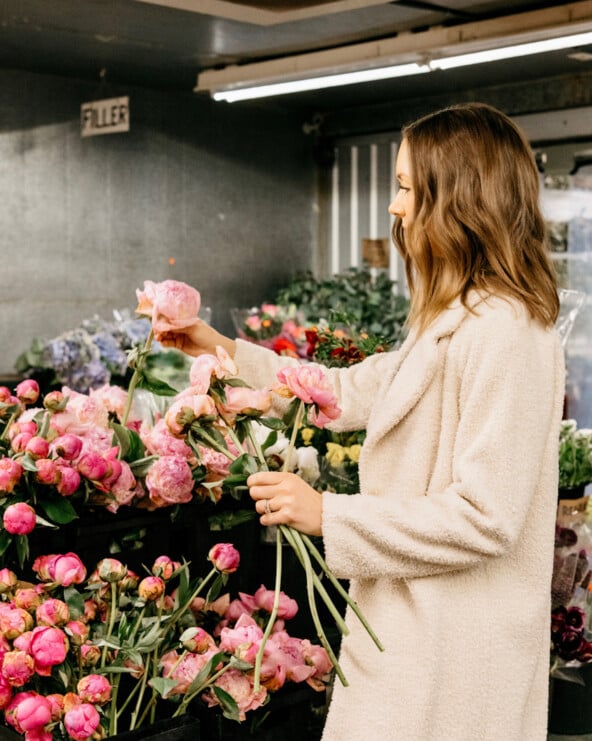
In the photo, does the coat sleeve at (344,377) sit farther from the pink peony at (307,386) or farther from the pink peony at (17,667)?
the pink peony at (17,667)

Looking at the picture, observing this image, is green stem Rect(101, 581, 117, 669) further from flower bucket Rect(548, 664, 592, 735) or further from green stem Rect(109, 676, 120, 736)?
flower bucket Rect(548, 664, 592, 735)

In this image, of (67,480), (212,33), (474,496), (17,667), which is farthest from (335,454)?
(212,33)

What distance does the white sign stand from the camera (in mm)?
5480

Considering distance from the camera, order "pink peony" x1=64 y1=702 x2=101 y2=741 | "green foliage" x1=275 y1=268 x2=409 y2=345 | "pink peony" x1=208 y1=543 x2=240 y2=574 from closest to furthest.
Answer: "pink peony" x1=64 y1=702 x2=101 y2=741
"pink peony" x1=208 y1=543 x2=240 y2=574
"green foliage" x1=275 y1=268 x2=409 y2=345

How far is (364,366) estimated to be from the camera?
186 centimetres

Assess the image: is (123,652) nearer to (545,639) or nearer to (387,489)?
(387,489)

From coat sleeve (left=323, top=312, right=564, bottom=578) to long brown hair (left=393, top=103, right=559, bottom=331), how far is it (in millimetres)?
95

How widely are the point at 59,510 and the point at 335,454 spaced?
90 centimetres

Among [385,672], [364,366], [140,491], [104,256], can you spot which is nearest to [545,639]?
[385,672]

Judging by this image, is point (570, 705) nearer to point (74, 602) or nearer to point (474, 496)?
point (474, 496)

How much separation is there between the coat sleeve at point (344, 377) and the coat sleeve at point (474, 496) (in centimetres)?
37

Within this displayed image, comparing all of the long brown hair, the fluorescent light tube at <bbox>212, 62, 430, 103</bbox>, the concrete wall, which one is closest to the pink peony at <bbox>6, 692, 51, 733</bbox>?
the long brown hair

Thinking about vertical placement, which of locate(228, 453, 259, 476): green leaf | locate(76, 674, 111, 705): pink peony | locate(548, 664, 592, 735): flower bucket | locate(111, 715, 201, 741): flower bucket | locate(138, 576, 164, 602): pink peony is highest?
locate(228, 453, 259, 476): green leaf

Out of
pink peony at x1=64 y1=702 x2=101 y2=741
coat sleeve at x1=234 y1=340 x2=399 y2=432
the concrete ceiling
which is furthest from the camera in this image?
the concrete ceiling
